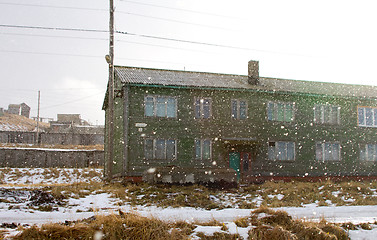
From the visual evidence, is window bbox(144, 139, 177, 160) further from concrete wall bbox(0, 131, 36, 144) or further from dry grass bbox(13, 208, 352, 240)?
concrete wall bbox(0, 131, 36, 144)

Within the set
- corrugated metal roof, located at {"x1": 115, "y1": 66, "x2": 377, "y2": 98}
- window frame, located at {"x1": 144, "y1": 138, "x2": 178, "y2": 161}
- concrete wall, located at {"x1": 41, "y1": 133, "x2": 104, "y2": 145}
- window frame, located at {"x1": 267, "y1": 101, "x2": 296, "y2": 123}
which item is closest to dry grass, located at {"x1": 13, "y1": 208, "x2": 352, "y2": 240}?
window frame, located at {"x1": 144, "y1": 138, "x2": 178, "y2": 161}

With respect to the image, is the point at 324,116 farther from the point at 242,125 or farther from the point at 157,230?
the point at 157,230

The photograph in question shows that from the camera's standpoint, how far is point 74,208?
1195cm

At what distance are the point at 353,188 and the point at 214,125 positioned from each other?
8547 mm

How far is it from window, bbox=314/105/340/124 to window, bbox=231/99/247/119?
5458 mm

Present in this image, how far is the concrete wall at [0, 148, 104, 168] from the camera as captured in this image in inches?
1188

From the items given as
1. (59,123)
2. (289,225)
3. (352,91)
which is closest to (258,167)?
(352,91)

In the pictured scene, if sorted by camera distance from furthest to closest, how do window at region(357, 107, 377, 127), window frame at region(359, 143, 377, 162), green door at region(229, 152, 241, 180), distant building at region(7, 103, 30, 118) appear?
1. distant building at region(7, 103, 30, 118)
2. window at region(357, 107, 377, 127)
3. window frame at region(359, 143, 377, 162)
4. green door at region(229, 152, 241, 180)

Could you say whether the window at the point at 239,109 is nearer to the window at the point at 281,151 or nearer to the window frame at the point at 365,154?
the window at the point at 281,151

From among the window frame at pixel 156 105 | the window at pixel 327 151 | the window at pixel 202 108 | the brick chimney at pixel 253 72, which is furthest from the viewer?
the brick chimney at pixel 253 72

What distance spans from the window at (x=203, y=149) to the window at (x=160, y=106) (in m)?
A: 2.30

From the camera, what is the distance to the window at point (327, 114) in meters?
24.9

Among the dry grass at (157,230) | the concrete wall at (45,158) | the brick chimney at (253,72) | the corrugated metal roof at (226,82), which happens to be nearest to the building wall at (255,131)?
the corrugated metal roof at (226,82)

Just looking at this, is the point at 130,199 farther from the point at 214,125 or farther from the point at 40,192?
the point at 214,125
